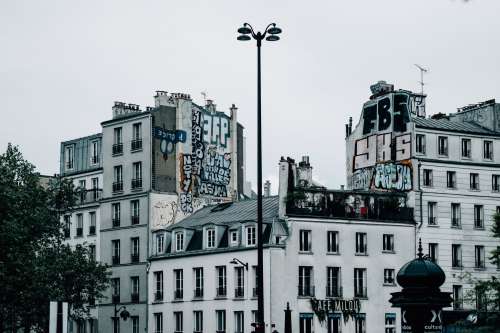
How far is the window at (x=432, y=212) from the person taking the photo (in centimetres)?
7815

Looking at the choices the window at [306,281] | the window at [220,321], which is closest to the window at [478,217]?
the window at [306,281]

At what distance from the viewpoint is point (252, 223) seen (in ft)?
242

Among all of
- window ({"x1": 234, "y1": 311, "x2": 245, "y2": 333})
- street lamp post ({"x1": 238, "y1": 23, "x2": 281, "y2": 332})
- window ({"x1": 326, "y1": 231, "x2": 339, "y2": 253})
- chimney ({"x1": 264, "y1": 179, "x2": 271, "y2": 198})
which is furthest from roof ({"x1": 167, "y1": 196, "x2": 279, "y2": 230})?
street lamp post ({"x1": 238, "y1": 23, "x2": 281, "y2": 332})

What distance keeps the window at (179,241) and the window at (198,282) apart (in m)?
2.58

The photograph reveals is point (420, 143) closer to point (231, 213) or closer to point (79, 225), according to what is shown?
point (231, 213)

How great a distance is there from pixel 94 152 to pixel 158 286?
1752 cm

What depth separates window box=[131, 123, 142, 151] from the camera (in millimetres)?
84988

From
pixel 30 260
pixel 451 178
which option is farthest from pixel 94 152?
pixel 451 178

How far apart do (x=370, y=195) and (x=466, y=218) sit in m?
8.09

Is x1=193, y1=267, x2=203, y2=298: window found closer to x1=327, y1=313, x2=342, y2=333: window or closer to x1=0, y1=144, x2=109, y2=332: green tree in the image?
x1=0, y1=144, x2=109, y2=332: green tree

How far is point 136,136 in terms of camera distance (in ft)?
280

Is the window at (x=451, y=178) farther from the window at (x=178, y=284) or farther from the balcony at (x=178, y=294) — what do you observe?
the balcony at (x=178, y=294)

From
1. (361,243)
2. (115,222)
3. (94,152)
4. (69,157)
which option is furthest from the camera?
(69,157)

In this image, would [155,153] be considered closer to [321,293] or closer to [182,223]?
[182,223]
